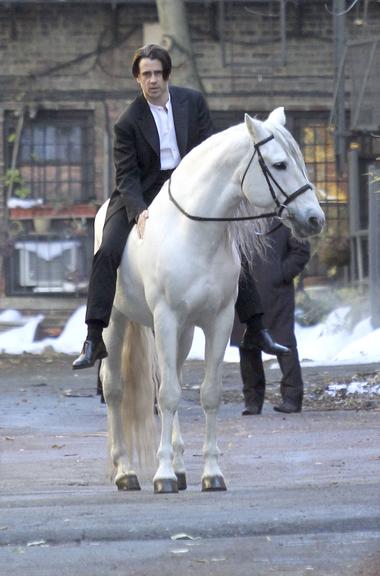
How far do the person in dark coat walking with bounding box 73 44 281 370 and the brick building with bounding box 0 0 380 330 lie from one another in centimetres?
1438

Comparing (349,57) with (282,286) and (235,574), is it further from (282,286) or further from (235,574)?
(235,574)

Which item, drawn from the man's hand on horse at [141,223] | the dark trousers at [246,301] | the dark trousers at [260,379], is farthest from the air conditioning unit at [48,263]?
the man's hand on horse at [141,223]

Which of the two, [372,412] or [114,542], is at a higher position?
[114,542]

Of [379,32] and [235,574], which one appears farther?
[379,32]

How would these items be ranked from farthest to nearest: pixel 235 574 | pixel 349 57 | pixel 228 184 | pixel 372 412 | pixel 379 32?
pixel 379 32 → pixel 349 57 → pixel 372 412 → pixel 228 184 → pixel 235 574

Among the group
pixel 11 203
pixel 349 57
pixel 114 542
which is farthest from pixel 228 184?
pixel 11 203

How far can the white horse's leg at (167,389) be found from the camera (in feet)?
28.2

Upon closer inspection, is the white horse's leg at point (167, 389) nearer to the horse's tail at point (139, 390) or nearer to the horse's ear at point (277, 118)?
the horse's tail at point (139, 390)

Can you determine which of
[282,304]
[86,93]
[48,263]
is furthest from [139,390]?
[86,93]

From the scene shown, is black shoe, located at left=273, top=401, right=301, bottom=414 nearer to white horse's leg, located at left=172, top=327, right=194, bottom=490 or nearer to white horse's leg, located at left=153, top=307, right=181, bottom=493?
white horse's leg, located at left=172, top=327, right=194, bottom=490

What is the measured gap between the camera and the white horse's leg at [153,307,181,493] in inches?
338

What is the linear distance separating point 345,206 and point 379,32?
264cm

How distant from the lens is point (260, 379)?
13.7m

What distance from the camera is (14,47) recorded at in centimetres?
2377
